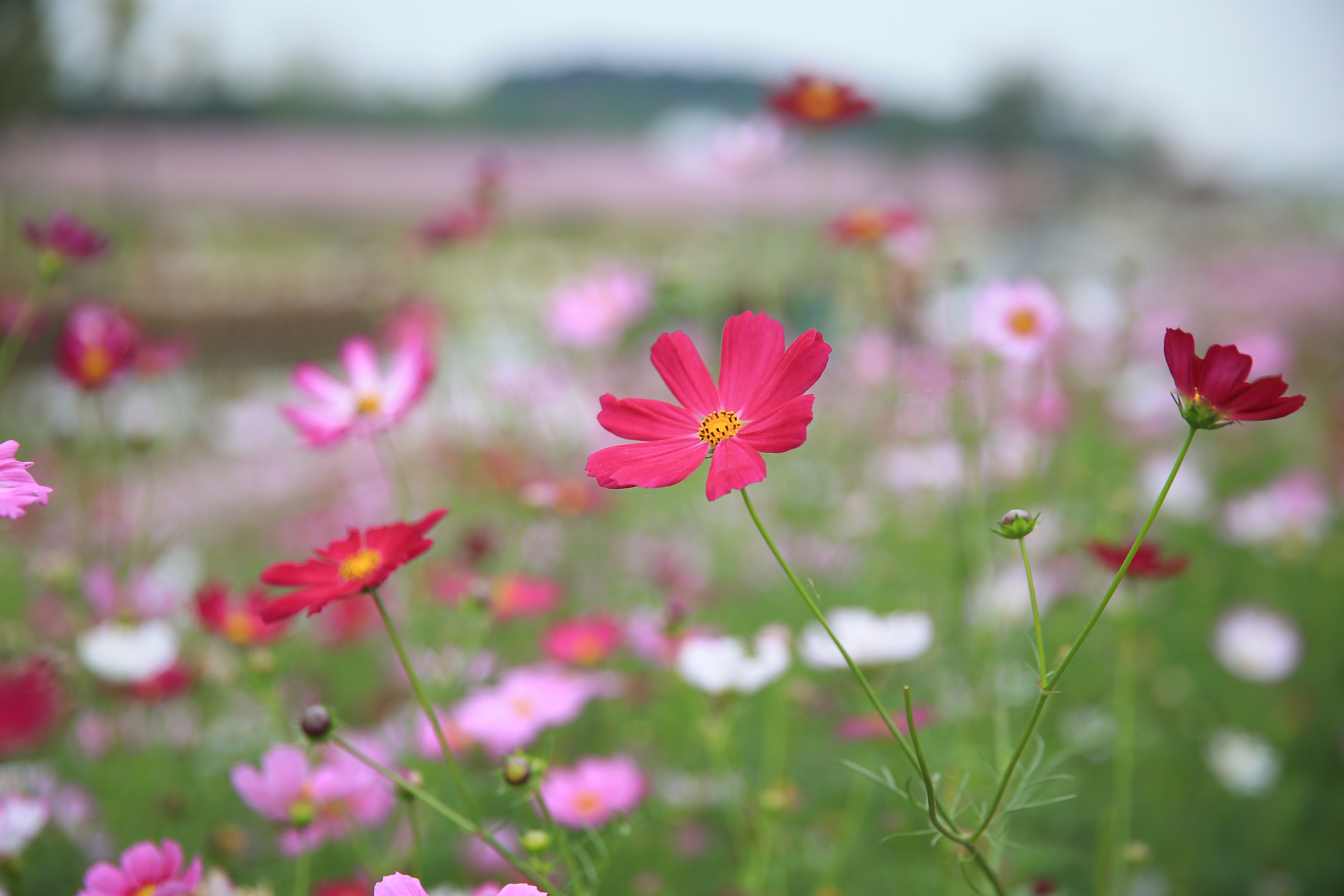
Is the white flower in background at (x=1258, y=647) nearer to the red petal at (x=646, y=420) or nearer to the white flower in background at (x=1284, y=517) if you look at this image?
the white flower in background at (x=1284, y=517)

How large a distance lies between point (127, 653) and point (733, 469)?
0.58m

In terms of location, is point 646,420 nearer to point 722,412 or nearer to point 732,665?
point 722,412

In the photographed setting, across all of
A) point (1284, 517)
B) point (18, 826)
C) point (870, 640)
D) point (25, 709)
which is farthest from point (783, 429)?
point (1284, 517)

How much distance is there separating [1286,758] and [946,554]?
0.45 metres

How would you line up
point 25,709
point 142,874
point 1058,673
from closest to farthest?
point 1058,673
point 142,874
point 25,709

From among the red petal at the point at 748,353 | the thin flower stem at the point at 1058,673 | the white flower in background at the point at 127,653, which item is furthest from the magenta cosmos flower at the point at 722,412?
the white flower in background at the point at 127,653

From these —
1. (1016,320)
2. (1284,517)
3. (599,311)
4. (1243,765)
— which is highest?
(1016,320)

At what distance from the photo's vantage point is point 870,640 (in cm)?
65

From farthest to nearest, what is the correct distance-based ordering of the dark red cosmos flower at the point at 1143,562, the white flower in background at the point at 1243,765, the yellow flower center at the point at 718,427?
1. the white flower in background at the point at 1243,765
2. the dark red cosmos flower at the point at 1143,562
3. the yellow flower center at the point at 718,427

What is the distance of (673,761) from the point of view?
3.06 feet

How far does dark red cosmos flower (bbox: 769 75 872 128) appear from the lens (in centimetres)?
92

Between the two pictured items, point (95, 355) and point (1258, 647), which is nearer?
point (95, 355)

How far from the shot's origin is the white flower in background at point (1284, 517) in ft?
4.06

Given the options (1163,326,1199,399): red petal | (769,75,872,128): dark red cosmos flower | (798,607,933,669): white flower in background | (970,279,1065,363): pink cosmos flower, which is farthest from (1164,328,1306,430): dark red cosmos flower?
(769,75,872,128): dark red cosmos flower
